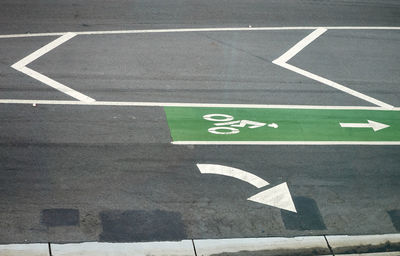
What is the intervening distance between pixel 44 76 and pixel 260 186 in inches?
216

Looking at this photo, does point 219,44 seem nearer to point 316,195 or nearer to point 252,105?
point 252,105

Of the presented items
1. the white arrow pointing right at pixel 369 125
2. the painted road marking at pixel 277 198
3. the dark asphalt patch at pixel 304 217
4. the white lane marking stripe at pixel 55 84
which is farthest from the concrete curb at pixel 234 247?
the white lane marking stripe at pixel 55 84

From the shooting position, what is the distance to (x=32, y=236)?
898 cm

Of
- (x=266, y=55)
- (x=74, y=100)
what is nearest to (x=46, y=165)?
(x=74, y=100)

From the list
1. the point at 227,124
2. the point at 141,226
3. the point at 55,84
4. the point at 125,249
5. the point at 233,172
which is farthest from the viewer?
the point at 55,84

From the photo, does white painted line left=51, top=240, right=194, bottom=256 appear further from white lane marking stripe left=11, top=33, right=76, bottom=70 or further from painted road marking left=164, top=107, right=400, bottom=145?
white lane marking stripe left=11, top=33, right=76, bottom=70

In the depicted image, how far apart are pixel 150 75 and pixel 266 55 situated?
300 cm

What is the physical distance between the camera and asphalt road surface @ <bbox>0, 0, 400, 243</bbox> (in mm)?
9660

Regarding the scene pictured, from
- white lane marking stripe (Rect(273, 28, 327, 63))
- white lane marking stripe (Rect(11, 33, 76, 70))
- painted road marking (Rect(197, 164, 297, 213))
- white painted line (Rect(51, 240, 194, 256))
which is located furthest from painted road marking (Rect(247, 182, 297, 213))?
white lane marking stripe (Rect(11, 33, 76, 70))

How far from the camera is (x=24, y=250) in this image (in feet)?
28.6

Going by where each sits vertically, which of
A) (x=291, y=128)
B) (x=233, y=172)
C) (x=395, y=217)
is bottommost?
(x=395, y=217)

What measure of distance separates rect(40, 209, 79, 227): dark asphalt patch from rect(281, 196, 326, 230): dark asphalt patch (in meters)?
3.26

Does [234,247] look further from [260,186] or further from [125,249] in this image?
[125,249]

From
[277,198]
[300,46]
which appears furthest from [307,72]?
[277,198]
